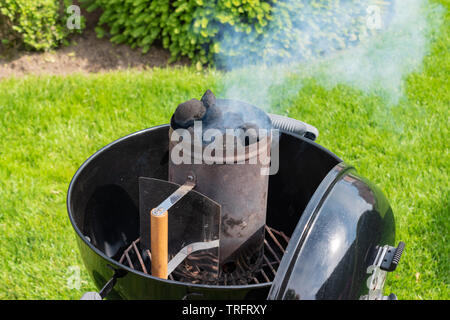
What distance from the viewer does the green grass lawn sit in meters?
2.88

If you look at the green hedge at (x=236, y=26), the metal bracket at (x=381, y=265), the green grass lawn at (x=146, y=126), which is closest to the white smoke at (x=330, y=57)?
the green hedge at (x=236, y=26)

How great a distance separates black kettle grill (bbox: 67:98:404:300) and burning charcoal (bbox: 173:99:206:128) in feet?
1.55

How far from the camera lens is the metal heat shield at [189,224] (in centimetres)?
190

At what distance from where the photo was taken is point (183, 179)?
2.04m

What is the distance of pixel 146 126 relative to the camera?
390 cm

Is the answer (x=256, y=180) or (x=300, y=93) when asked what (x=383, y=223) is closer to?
(x=256, y=180)

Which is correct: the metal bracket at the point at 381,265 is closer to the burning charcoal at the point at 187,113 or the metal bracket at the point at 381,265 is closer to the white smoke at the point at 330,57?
the burning charcoal at the point at 187,113

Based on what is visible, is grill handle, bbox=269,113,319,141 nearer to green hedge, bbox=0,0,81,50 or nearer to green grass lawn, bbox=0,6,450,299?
green grass lawn, bbox=0,6,450,299

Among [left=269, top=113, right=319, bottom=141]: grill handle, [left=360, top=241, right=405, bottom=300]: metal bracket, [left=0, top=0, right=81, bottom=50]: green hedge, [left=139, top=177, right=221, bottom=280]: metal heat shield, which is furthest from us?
[left=0, top=0, right=81, bottom=50]: green hedge

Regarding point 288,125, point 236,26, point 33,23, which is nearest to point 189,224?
point 288,125

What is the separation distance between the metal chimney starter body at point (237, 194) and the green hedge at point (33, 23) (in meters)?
3.06

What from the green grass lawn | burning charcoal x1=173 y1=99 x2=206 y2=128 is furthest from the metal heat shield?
the green grass lawn

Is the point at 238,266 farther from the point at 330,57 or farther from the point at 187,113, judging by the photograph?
the point at 330,57
